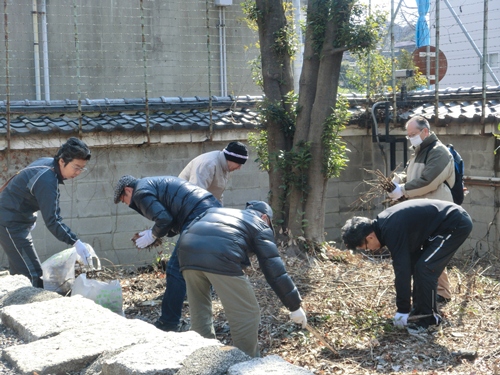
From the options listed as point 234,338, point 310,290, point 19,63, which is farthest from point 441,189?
point 19,63

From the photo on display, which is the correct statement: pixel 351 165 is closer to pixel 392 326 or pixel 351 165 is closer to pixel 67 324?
pixel 392 326

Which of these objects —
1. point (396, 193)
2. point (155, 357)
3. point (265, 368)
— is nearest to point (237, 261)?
point (155, 357)

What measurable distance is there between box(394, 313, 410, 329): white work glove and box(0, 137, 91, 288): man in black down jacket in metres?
2.83

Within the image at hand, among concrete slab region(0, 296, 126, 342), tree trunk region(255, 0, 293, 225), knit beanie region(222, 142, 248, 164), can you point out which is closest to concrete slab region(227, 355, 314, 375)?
concrete slab region(0, 296, 126, 342)

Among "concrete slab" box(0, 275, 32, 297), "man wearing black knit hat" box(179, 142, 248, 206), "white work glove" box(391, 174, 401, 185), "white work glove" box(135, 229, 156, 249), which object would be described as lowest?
"concrete slab" box(0, 275, 32, 297)

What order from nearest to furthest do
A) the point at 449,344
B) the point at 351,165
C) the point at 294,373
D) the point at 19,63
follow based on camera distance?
the point at 294,373
the point at 449,344
the point at 351,165
the point at 19,63

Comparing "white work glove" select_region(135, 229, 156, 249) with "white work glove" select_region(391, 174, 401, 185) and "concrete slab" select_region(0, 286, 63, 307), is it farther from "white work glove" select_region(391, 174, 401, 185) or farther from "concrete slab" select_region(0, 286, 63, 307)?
"white work glove" select_region(391, 174, 401, 185)

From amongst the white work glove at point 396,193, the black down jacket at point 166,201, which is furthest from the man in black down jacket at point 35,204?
the white work glove at point 396,193

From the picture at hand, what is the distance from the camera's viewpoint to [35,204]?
6273 millimetres

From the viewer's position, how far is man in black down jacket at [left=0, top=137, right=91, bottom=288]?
593cm

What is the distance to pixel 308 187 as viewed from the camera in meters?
8.51

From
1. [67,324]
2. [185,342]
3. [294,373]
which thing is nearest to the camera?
[294,373]

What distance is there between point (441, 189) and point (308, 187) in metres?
1.91

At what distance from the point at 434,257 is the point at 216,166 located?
Answer: 104 inches
